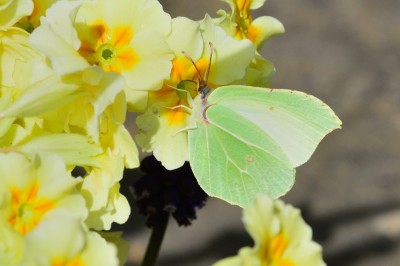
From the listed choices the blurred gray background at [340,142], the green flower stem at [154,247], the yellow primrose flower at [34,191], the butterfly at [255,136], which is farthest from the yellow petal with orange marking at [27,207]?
the blurred gray background at [340,142]

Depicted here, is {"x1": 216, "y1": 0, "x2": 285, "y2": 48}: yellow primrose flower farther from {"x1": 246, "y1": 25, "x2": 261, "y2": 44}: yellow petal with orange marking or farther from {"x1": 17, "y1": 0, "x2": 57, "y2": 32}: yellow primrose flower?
{"x1": 17, "y1": 0, "x2": 57, "y2": 32}: yellow primrose flower

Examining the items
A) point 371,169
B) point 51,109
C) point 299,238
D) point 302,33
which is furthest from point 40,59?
point 302,33

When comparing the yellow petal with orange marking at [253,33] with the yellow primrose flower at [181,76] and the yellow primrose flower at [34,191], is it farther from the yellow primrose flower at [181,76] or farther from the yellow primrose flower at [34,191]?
the yellow primrose flower at [34,191]

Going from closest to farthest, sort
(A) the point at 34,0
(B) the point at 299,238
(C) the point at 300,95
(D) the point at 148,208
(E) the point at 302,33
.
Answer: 1. (B) the point at 299,238
2. (A) the point at 34,0
3. (C) the point at 300,95
4. (D) the point at 148,208
5. (E) the point at 302,33

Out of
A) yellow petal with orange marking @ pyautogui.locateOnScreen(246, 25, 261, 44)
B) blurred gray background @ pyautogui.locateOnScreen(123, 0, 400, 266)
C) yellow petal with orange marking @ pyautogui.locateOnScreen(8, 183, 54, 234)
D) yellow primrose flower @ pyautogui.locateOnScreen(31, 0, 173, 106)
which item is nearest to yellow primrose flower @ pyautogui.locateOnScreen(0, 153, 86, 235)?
yellow petal with orange marking @ pyautogui.locateOnScreen(8, 183, 54, 234)

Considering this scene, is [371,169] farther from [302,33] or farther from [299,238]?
A: [299,238]

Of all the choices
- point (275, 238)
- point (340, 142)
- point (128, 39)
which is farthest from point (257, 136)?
point (340, 142)

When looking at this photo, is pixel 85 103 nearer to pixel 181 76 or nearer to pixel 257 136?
pixel 181 76
